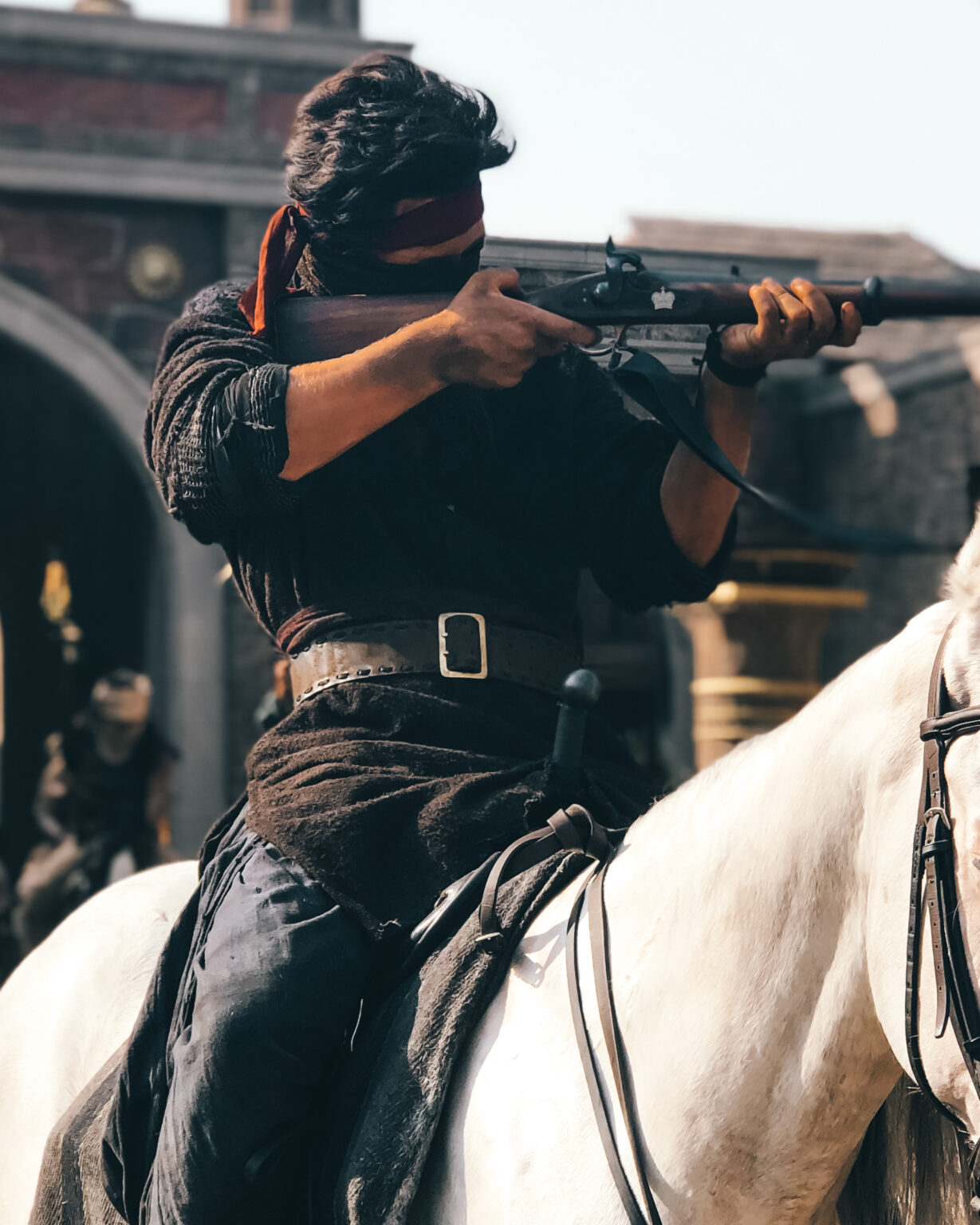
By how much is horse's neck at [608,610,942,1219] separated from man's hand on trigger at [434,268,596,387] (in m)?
0.72

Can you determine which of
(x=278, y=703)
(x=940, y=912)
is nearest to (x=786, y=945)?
(x=940, y=912)

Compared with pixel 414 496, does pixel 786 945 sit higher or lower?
lower

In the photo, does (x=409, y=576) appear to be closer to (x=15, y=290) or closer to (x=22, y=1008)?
(x=22, y=1008)

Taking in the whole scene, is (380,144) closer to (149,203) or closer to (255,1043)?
(255,1043)

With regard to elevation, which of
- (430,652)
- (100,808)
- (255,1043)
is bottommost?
(100,808)

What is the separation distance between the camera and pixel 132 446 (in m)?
9.76

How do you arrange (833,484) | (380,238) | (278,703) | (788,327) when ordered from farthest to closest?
(833,484) → (278,703) → (380,238) → (788,327)

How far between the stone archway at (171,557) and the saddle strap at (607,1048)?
26.2ft

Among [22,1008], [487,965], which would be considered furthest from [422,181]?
[22,1008]

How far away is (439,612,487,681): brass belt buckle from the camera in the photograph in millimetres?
2369

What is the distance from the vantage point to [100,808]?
854cm

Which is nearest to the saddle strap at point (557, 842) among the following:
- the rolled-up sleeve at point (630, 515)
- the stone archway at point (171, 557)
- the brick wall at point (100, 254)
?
the rolled-up sleeve at point (630, 515)

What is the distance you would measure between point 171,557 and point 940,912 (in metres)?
8.65

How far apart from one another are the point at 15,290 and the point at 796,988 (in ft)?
29.6
